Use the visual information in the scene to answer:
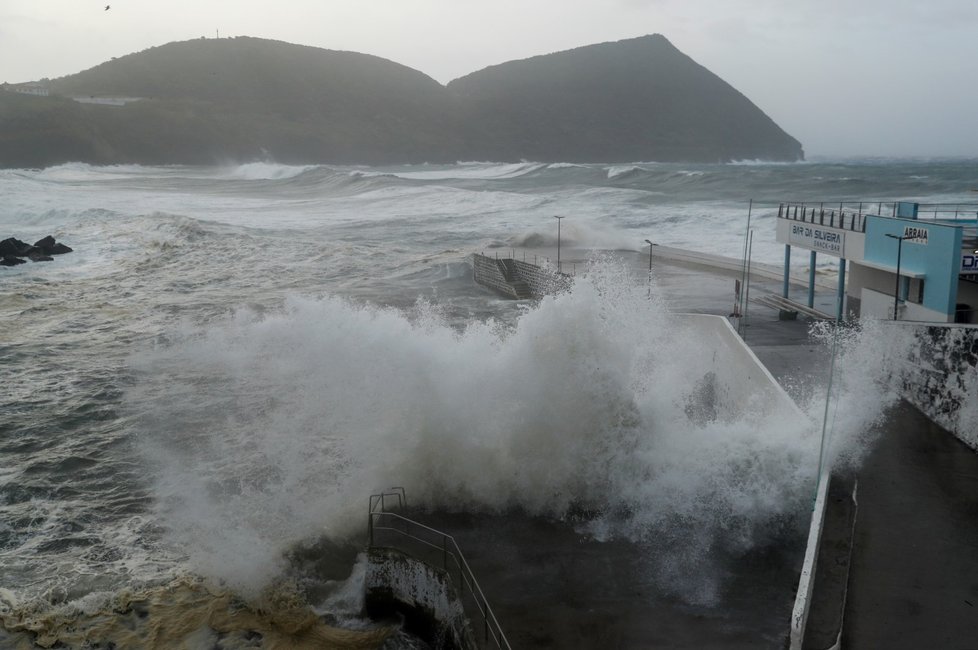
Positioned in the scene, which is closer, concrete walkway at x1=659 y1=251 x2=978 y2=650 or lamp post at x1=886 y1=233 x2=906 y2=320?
concrete walkway at x1=659 y1=251 x2=978 y2=650

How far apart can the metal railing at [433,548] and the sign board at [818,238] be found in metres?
10.5

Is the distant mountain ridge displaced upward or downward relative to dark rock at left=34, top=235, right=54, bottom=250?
upward

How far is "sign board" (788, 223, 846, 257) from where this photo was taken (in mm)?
15324

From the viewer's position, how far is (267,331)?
18.2m

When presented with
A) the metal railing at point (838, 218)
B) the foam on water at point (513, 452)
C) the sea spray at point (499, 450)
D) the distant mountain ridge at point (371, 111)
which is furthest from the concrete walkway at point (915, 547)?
the distant mountain ridge at point (371, 111)

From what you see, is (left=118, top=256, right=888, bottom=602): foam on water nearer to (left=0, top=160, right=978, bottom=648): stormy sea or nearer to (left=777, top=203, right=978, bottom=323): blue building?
(left=0, top=160, right=978, bottom=648): stormy sea

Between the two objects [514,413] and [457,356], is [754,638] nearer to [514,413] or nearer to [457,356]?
[514,413]

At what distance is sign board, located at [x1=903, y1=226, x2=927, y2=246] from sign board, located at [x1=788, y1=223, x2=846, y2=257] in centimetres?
202

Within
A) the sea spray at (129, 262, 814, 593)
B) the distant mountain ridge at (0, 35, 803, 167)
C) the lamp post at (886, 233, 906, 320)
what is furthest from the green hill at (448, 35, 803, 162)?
the sea spray at (129, 262, 814, 593)

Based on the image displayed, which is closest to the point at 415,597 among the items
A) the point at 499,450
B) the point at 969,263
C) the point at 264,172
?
the point at 499,450

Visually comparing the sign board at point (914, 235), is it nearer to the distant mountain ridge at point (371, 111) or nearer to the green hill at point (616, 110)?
the distant mountain ridge at point (371, 111)

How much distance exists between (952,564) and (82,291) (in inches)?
946

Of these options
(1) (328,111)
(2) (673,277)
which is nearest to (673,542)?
(2) (673,277)

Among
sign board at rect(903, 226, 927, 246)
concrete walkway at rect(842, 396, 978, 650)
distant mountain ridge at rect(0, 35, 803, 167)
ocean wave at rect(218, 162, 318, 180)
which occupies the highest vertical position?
distant mountain ridge at rect(0, 35, 803, 167)
